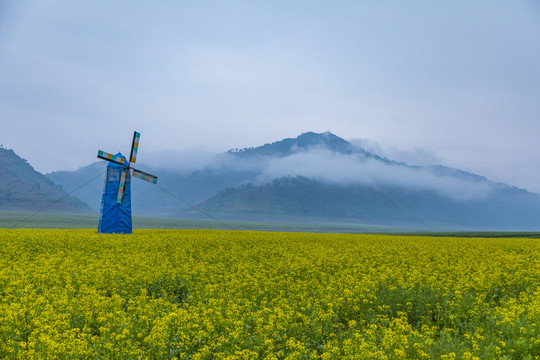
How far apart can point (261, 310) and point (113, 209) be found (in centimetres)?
2803

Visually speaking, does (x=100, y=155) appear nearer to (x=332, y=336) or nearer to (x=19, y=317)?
(x=19, y=317)

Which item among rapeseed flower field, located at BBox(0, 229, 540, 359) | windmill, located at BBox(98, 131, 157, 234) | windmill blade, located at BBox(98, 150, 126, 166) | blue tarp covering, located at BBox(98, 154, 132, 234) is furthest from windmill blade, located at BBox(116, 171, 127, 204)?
rapeseed flower field, located at BBox(0, 229, 540, 359)

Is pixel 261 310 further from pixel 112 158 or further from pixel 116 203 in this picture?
pixel 112 158

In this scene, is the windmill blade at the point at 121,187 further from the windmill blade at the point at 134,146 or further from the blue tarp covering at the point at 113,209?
the windmill blade at the point at 134,146

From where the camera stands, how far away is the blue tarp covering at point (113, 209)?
1348 inches

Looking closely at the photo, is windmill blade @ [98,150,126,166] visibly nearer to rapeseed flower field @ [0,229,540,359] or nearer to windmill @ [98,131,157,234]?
windmill @ [98,131,157,234]

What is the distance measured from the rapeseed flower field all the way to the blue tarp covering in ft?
48.2

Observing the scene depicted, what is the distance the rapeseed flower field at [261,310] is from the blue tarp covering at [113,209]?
1470 cm

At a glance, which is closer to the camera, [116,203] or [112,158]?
[116,203]

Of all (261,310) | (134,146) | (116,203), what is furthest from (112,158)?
(261,310)

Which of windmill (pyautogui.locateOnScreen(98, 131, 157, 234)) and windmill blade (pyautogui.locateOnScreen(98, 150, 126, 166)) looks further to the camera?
windmill blade (pyautogui.locateOnScreen(98, 150, 126, 166))

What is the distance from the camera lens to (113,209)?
114 ft

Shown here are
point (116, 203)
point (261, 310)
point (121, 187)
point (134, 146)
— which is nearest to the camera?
point (261, 310)

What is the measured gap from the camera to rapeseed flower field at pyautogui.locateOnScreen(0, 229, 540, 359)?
797 cm
